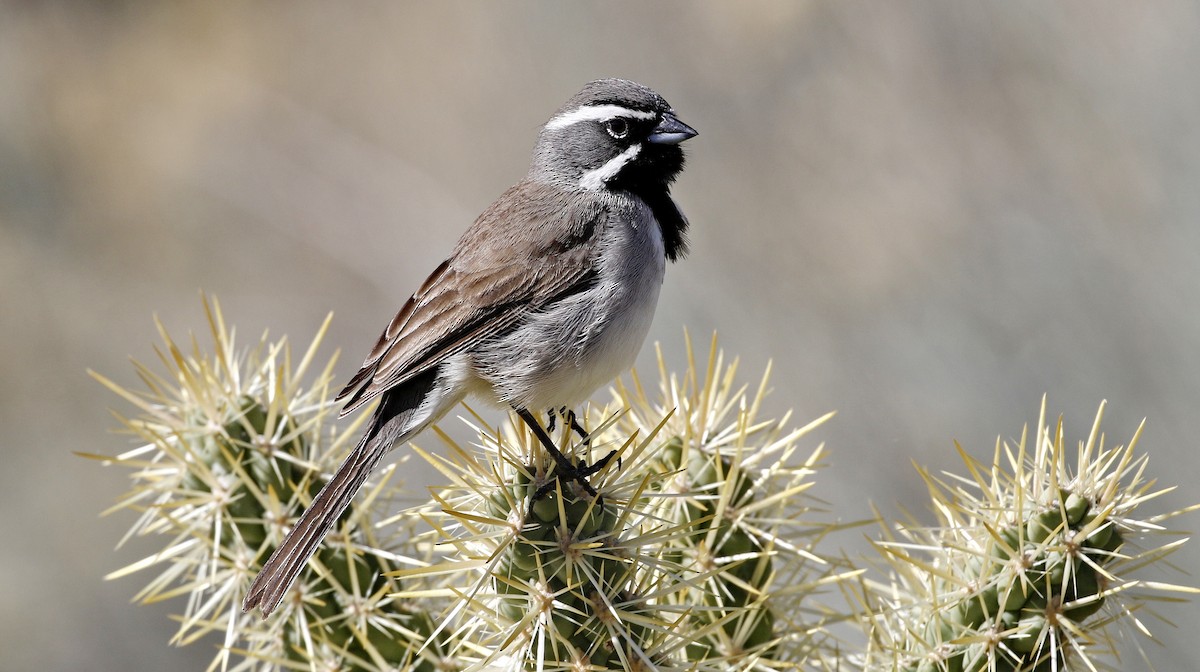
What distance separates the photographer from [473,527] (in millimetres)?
2549

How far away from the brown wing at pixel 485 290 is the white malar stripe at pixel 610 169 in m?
0.21

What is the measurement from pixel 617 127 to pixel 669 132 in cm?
20

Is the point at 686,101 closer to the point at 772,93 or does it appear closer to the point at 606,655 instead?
the point at 772,93

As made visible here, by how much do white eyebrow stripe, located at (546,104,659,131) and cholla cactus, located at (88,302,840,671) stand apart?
39.6 inches

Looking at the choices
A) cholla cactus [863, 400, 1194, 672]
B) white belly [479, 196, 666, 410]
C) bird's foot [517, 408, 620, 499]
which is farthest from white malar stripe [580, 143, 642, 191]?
cholla cactus [863, 400, 1194, 672]

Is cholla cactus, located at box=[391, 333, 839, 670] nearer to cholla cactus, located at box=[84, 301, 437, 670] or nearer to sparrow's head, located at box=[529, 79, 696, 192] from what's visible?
cholla cactus, located at box=[84, 301, 437, 670]

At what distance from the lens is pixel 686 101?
9.29m

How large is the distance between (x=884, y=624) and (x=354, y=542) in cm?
157

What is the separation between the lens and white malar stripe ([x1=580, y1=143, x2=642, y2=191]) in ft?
11.8

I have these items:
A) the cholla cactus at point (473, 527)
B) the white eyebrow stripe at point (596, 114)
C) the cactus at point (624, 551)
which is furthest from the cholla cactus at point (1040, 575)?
the white eyebrow stripe at point (596, 114)

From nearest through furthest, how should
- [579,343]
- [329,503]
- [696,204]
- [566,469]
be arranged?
[566,469], [329,503], [579,343], [696,204]

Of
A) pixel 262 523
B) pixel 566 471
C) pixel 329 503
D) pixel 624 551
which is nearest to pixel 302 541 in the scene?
pixel 329 503

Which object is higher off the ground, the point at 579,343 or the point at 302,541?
the point at 579,343

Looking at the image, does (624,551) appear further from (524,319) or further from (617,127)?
(617,127)
